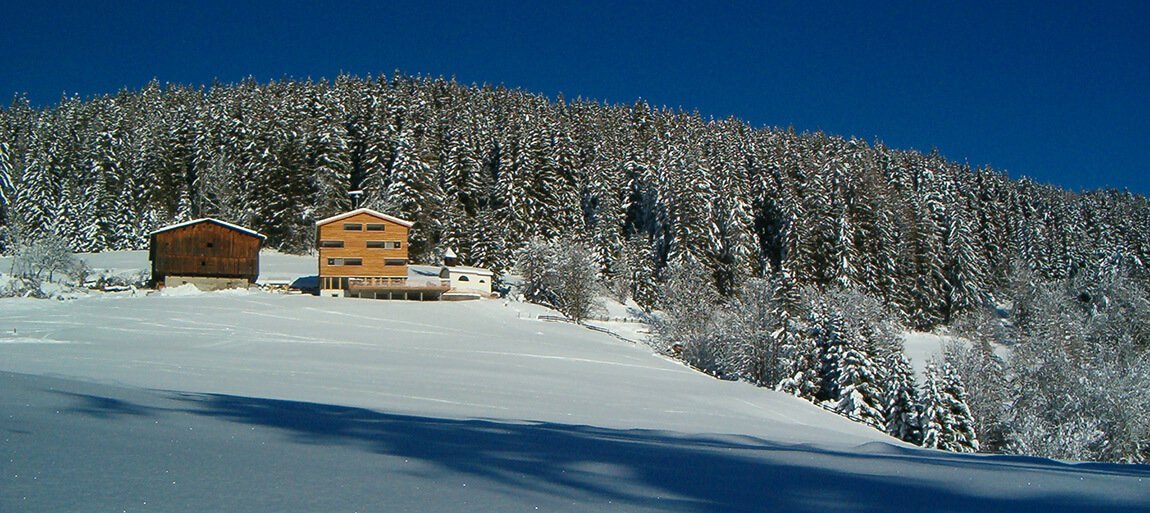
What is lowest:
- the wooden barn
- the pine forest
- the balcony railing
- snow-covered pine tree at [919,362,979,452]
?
snow-covered pine tree at [919,362,979,452]

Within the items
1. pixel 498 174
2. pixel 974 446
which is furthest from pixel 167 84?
pixel 974 446

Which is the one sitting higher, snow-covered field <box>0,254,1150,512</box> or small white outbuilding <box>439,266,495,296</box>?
small white outbuilding <box>439,266,495,296</box>

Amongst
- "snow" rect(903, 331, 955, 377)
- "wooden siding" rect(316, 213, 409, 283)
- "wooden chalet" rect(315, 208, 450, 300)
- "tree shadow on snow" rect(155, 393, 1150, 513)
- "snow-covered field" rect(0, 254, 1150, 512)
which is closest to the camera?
"snow-covered field" rect(0, 254, 1150, 512)

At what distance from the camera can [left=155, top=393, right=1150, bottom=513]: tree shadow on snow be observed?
4.36 metres

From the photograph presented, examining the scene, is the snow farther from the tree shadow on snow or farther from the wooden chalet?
the tree shadow on snow

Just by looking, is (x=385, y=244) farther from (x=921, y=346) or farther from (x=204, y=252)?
(x=921, y=346)

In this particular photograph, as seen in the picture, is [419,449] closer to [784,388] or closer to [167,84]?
[784,388]

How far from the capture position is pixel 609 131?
91.1 meters

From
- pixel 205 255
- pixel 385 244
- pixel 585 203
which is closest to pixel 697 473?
pixel 385 244

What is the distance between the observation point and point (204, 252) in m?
52.2

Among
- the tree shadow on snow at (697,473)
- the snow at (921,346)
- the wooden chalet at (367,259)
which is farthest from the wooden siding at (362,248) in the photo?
the tree shadow on snow at (697,473)

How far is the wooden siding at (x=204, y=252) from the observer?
2020 inches

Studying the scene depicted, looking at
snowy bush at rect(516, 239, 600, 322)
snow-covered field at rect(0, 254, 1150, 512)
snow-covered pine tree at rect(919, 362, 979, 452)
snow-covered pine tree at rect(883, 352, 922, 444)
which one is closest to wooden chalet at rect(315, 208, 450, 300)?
snowy bush at rect(516, 239, 600, 322)

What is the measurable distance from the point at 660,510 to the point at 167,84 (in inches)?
4598
